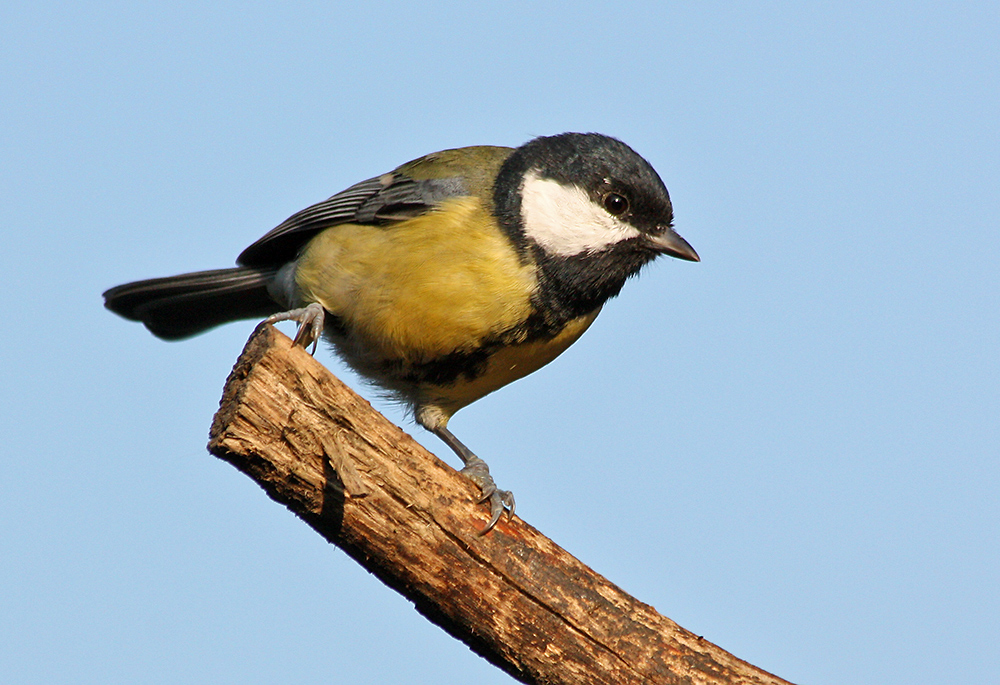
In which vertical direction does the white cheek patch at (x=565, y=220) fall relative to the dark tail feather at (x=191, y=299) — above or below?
above

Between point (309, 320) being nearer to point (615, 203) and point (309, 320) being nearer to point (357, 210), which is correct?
point (357, 210)

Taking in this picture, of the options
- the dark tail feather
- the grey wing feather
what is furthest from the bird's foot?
the dark tail feather

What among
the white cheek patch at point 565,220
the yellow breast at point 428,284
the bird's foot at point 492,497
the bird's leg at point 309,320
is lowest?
the bird's foot at point 492,497

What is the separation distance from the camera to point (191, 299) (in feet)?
17.2

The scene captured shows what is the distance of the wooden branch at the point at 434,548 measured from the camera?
3170 millimetres

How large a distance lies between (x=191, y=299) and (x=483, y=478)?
87.4 inches

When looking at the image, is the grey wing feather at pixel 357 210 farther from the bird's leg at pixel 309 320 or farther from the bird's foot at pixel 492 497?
the bird's foot at pixel 492 497

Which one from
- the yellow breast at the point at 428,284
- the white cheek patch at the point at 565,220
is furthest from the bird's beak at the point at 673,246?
the yellow breast at the point at 428,284

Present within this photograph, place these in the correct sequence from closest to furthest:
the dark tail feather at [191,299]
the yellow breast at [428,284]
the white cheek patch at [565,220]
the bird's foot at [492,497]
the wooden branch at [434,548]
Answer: the wooden branch at [434,548] < the bird's foot at [492,497] < the yellow breast at [428,284] < the white cheek patch at [565,220] < the dark tail feather at [191,299]

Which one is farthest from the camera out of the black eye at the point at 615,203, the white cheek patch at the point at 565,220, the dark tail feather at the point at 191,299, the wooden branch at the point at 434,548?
the dark tail feather at the point at 191,299

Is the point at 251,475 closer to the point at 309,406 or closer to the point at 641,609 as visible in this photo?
the point at 309,406

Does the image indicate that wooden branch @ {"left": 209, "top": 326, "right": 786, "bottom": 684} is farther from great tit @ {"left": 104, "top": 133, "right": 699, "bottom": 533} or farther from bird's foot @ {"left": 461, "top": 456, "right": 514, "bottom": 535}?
great tit @ {"left": 104, "top": 133, "right": 699, "bottom": 533}

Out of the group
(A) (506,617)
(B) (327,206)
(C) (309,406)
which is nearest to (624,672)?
(A) (506,617)

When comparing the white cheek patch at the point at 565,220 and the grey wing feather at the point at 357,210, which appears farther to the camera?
the grey wing feather at the point at 357,210
